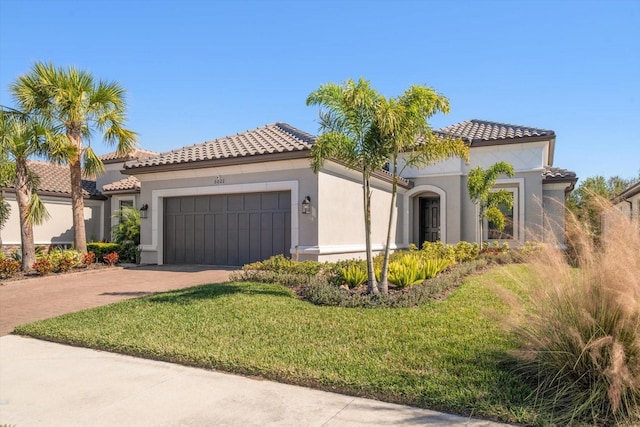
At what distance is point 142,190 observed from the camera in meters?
16.2

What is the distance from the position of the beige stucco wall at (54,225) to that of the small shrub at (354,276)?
1549 centimetres

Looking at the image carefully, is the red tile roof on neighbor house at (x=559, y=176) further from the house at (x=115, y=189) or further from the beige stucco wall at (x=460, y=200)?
the house at (x=115, y=189)

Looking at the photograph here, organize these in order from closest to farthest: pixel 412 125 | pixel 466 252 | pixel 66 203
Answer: pixel 412 125
pixel 466 252
pixel 66 203

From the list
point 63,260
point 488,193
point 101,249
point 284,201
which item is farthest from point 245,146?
point 488,193

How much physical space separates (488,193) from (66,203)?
18.3 meters

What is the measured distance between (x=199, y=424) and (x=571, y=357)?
11.3 ft

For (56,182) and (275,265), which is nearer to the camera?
(275,265)

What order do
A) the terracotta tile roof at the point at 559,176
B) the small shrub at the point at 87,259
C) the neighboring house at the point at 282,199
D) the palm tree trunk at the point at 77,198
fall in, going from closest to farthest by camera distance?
the neighboring house at the point at 282,199
the small shrub at the point at 87,259
the palm tree trunk at the point at 77,198
the terracotta tile roof at the point at 559,176

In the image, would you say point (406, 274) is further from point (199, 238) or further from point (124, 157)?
point (124, 157)

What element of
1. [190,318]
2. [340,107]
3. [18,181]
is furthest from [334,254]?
[18,181]

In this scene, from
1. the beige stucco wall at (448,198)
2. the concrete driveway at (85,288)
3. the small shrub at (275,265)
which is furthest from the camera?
the beige stucco wall at (448,198)

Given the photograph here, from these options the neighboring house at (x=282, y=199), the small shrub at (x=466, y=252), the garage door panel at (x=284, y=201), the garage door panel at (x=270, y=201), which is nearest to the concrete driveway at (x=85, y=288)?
the neighboring house at (x=282, y=199)

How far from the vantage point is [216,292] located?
9.40 metres

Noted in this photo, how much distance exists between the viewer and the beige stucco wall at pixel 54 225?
60.0 ft
